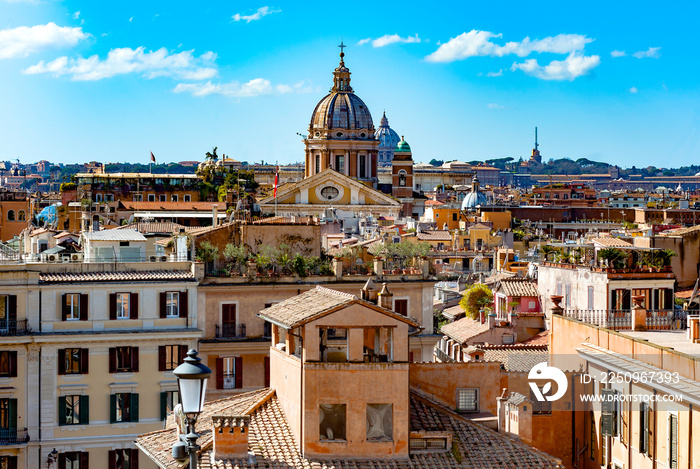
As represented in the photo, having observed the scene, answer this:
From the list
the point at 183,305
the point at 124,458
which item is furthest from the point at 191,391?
the point at 183,305

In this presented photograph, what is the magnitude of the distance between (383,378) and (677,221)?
7188 cm

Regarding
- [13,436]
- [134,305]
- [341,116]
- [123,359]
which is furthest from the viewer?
[341,116]

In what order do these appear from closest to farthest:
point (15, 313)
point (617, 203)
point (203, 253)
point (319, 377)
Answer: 1. point (319, 377)
2. point (15, 313)
3. point (203, 253)
4. point (617, 203)

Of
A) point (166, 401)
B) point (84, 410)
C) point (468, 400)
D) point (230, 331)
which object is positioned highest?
point (230, 331)

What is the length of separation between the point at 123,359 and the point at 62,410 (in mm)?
1608

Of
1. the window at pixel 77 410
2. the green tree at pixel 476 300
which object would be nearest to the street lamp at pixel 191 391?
the window at pixel 77 410

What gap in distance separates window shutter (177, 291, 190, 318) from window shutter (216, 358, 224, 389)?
1229mm

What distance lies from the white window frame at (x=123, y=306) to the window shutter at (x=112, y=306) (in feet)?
0.27

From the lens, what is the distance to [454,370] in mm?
16953

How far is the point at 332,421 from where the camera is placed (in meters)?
14.6

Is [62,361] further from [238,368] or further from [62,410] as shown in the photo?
[238,368]

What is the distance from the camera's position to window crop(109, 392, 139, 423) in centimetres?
2475

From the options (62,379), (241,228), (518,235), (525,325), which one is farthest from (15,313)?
(518,235)

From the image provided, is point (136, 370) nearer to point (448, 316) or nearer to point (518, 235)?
point (448, 316)
